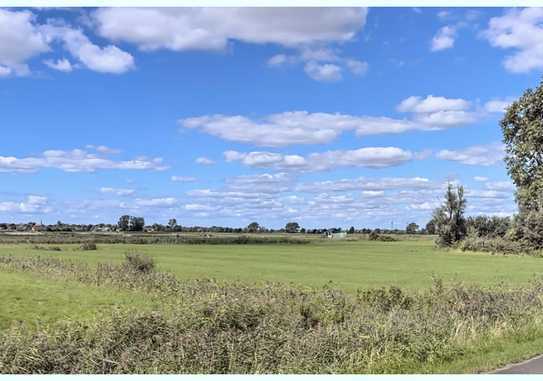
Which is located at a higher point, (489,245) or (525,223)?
(525,223)

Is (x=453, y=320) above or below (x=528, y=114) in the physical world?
below

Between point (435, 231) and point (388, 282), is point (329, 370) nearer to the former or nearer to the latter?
point (388, 282)

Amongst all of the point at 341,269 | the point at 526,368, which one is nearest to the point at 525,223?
the point at 341,269

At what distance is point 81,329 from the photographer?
16.2m

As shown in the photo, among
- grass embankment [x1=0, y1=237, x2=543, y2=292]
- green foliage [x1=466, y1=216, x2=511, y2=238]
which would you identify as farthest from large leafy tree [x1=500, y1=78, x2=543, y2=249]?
green foliage [x1=466, y1=216, x2=511, y2=238]

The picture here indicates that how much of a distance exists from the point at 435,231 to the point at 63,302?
410ft

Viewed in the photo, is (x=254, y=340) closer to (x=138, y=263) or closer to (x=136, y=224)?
(x=138, y=263)

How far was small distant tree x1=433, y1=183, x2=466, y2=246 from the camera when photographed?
14075cm

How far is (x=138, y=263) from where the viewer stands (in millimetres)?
49406

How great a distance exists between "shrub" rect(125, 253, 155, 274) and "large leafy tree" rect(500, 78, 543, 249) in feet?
97.8

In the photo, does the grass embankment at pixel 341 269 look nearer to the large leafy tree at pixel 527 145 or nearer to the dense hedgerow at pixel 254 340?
the large leafy tree at pixel 527 145

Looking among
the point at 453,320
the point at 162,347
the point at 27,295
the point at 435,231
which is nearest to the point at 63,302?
the point at 27,295

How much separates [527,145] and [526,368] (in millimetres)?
20714

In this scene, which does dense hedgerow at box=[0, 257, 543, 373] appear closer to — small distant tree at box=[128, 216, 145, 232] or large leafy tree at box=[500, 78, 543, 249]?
large leafy tree at box=[500, 78, 543, 249]
